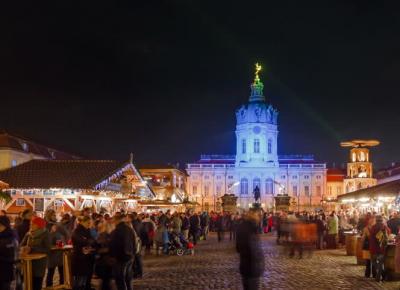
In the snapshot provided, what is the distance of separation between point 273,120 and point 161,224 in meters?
79.8

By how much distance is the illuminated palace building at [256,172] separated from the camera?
9838cm

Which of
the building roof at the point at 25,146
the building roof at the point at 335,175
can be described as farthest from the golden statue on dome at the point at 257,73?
the building roof at the point at 25,146

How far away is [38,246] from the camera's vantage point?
436 inches

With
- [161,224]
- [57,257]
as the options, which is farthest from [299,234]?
[57,257]

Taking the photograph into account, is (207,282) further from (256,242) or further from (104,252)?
(256,242)

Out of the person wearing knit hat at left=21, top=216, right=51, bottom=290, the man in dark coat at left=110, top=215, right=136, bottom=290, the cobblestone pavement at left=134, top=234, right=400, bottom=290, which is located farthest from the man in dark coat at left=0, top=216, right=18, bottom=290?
the cobblestone pavement at left=134, top=234, right=400, bottom=290

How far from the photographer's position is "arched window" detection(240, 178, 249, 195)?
9850 centimetres

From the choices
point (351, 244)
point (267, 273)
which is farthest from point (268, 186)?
point (267, 273)

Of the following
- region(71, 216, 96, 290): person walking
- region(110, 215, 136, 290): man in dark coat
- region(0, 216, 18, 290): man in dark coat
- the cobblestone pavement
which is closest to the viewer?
region(0, 216, 18, 290): man in dark coat

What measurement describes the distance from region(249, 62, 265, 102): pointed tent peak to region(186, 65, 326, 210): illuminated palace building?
1.28m

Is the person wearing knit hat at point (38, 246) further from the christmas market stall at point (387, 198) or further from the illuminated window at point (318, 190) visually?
the illuminated window at point (318, 190)

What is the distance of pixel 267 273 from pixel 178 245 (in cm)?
671

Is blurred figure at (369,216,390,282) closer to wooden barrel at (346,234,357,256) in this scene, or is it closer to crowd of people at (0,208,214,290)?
crowd of people at (0,208,214,290)

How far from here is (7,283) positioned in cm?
927
